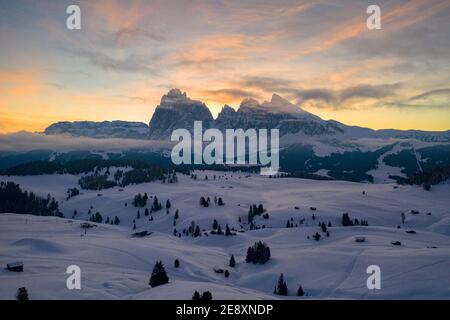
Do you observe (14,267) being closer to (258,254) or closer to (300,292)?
(300,292)

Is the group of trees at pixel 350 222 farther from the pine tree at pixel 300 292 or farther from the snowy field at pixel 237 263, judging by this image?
the pine tree at pixel 300 292

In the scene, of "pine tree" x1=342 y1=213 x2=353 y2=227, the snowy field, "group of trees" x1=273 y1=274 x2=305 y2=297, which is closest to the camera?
the snowy field

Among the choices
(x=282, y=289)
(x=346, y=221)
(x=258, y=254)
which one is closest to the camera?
(x=282, y=289)

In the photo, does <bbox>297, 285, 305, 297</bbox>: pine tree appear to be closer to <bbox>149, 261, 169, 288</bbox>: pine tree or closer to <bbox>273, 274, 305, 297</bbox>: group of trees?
<bbox>273, 274, 305, 297</bbox>: group of trees

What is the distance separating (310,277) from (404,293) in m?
27.3

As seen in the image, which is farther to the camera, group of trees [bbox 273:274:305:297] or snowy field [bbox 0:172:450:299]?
group of trees [bbox 273:274:305:297]

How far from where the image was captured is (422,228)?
18162cm

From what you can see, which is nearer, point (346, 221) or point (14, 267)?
point (14, 267)

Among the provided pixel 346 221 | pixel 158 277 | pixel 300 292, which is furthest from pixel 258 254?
pixel 346 221

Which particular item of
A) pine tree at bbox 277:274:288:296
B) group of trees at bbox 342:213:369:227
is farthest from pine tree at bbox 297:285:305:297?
group of trees at bbox 342:213:369:227

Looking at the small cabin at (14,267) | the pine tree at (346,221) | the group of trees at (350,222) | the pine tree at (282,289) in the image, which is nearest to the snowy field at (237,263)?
the pine tree at (282,289)

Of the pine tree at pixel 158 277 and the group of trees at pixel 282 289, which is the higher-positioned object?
the pine tree at pixel 158 277
